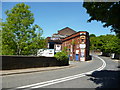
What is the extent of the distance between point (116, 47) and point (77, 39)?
47.0 ft

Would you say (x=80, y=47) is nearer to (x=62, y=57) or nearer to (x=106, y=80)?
(x=62, y=57)

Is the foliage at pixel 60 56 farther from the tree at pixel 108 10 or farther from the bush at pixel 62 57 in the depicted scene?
the tree at pixel 108 10

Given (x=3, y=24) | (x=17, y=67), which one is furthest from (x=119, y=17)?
(x=3, y=24)

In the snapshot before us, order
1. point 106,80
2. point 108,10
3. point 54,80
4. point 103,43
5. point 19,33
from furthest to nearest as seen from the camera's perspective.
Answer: point 103,43 < point 19,33 < point 106,80 < point 54,80 < point 108,10

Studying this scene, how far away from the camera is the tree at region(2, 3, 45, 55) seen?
73.6 feet

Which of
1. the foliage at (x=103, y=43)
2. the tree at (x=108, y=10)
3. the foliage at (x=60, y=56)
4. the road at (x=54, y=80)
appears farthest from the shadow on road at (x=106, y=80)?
the foliage at (x=103, y=43)

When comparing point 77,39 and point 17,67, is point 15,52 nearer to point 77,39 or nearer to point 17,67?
point 17,67

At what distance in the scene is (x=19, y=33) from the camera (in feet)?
75.8

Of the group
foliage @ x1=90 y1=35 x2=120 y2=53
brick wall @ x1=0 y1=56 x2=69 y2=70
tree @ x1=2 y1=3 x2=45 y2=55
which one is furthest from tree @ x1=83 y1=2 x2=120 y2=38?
foliage @ x1=90 y1=35 x2=120 y2=53

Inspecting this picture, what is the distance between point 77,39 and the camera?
51.7 meters

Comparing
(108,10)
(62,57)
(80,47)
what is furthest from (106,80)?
(80,47)

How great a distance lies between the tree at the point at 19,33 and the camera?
22.4 metres

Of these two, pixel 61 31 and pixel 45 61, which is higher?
pixel 61 31

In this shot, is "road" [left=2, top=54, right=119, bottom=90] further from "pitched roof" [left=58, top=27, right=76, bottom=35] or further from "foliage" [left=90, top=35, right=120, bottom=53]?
"pitched roof" [left=58, top=27, right=76, bottom=35]
